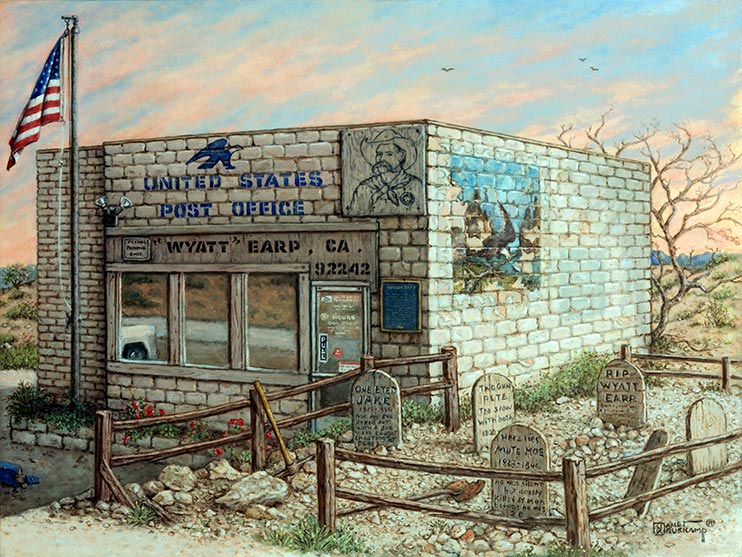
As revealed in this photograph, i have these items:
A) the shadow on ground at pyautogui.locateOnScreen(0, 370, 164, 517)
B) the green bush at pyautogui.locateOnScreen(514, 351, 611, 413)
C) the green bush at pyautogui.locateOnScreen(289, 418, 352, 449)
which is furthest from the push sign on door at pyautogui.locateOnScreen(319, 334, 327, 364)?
the green bush at pyautogui.locateOnScreen(514, 351, 611, 413)

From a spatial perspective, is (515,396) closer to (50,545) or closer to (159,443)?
(159,443)

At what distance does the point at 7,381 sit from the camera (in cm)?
725

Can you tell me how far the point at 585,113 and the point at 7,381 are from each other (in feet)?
19.0

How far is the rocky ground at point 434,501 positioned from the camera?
5.75 metres

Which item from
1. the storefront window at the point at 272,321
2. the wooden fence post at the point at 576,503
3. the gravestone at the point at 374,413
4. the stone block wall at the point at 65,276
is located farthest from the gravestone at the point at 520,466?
the stone block wall at the point at 65,276

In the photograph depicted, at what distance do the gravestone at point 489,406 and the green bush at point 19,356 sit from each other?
13.8ft

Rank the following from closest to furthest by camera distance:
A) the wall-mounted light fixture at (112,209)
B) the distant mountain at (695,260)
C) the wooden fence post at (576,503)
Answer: the wooden fence post at (576,503), the distant mountain at (695,260), the wall-mounted light fixture at (112,209)

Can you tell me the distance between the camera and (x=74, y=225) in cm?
772

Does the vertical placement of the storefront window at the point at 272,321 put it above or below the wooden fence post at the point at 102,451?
above

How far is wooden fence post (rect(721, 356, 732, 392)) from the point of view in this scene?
7672 millimetres

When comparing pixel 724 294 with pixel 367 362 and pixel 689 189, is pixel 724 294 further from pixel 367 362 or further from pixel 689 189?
pixel 367 362

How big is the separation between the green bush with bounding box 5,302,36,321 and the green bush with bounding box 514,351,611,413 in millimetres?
4867

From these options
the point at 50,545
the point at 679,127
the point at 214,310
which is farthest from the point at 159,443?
the point at 679,127
